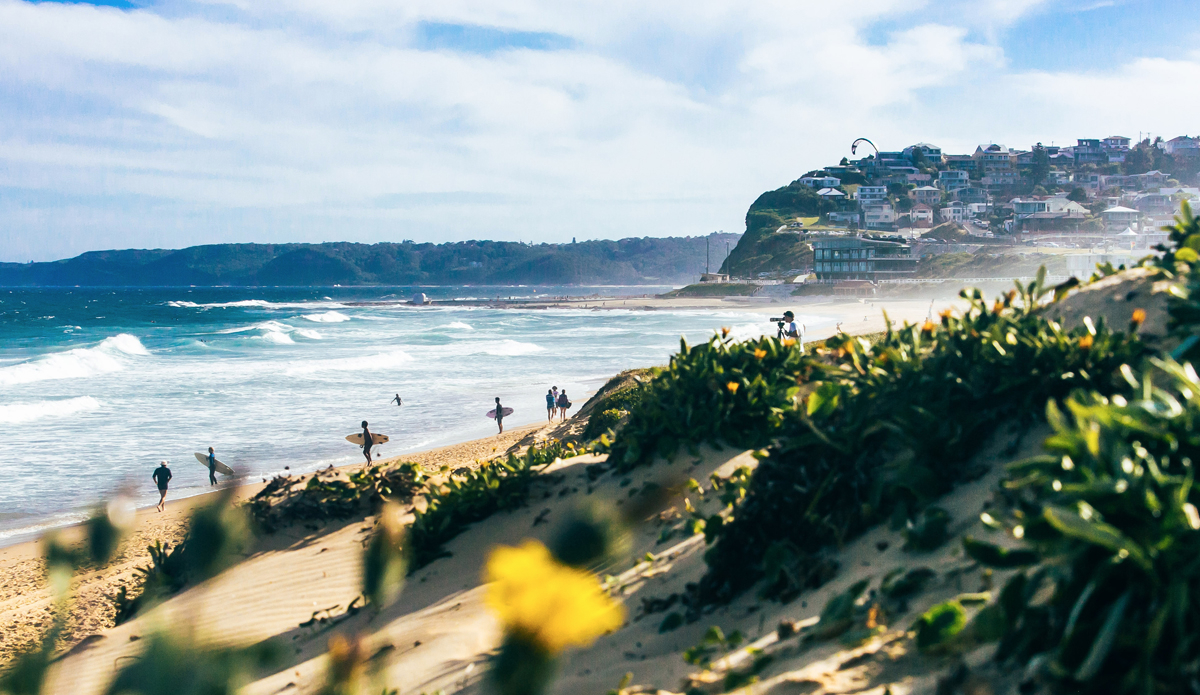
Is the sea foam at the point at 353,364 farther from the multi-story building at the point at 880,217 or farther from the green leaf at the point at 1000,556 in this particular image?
the multi-story building at the point at 880,217

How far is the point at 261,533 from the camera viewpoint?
6.95 metres

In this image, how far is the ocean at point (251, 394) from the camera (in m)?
18.5

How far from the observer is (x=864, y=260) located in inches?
4112

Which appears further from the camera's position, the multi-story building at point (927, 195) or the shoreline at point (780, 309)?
the multi-story building at point (927, 195)

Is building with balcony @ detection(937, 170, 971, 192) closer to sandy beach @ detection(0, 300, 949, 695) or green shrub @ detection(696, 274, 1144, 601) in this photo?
sandy beach @ detection(0, 300, 949, 695)

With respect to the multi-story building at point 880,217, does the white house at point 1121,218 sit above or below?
below

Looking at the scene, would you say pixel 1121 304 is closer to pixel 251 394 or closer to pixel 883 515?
pixel 883 515

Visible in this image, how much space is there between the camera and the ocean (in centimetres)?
1855

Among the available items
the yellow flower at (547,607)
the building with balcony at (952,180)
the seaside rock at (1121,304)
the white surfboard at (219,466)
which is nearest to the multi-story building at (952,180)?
the building with balcony at (952,180)

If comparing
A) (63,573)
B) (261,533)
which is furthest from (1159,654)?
(261,533)

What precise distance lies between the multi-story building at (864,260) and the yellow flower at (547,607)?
4227 inches

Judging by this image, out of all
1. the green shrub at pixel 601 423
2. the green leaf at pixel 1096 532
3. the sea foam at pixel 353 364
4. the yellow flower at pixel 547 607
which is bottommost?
the sea foam at pixel 353 364

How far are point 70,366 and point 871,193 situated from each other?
436 ft

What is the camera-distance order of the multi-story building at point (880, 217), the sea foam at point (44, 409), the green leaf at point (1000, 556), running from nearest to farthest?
the green leaf at point (1000, 556)
the sea foam at point (44, 409)
the multi-story building at point (880, 217)
